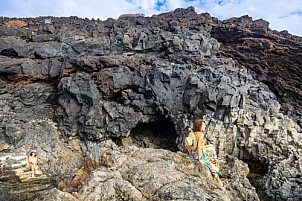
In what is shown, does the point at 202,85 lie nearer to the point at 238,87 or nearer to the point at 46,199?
the point at 238,87

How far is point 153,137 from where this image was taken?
63.7ft

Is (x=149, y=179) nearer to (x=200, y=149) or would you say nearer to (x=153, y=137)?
(x=200, y=149)

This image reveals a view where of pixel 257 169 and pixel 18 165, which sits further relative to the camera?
pixel 257 169

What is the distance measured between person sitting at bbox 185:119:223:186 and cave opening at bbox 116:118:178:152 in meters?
13.2

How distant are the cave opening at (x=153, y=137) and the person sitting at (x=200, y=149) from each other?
13155 millimetres

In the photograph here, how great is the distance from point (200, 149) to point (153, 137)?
1530cm

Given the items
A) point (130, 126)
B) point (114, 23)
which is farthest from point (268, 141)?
point (114, 23)

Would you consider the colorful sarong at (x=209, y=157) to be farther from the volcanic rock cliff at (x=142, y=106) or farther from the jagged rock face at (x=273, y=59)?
the jagged rock face at (x=273, y=59)

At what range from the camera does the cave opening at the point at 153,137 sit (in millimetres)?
18109

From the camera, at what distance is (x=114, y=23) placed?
2902 cm

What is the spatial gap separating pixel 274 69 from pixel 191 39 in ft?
35.3

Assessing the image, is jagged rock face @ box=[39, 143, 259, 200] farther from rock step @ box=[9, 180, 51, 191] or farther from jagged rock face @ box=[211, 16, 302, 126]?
jagged rock face @ box=[211, 16, 302, 126]

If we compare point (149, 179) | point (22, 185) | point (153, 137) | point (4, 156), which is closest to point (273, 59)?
point (153, 137)

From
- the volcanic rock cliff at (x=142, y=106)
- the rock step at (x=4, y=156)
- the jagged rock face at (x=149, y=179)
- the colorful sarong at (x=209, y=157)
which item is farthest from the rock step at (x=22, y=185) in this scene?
the colorful sarong at (x=209, y=157)
